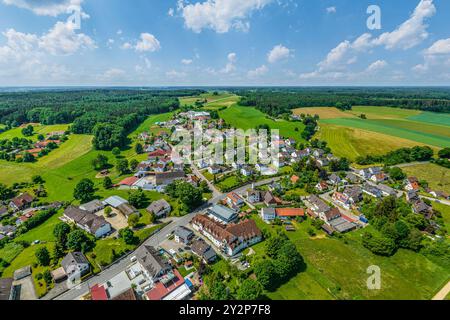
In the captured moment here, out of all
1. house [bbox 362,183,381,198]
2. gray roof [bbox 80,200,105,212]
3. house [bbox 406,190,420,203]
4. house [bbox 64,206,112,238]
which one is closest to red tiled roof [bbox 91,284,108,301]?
house [bbox 64,206,112,238]

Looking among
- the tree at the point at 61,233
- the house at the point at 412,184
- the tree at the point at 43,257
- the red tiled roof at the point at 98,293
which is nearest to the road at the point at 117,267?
the red tiled roof at the point at 98,293

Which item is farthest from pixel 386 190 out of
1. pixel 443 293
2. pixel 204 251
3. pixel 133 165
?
pixel 133 165

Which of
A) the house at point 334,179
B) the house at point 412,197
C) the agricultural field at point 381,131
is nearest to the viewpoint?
the house at point 412,197

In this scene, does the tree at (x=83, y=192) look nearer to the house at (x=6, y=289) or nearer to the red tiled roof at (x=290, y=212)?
the house at (x=6, y=289)

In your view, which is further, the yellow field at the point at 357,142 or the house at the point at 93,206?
the yellow field at the point at 357,142

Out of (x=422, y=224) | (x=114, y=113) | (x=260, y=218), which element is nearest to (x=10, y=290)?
(x=260, y=218)

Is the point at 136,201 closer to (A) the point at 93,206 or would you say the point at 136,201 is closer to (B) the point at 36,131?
(A) the point at 93,206
